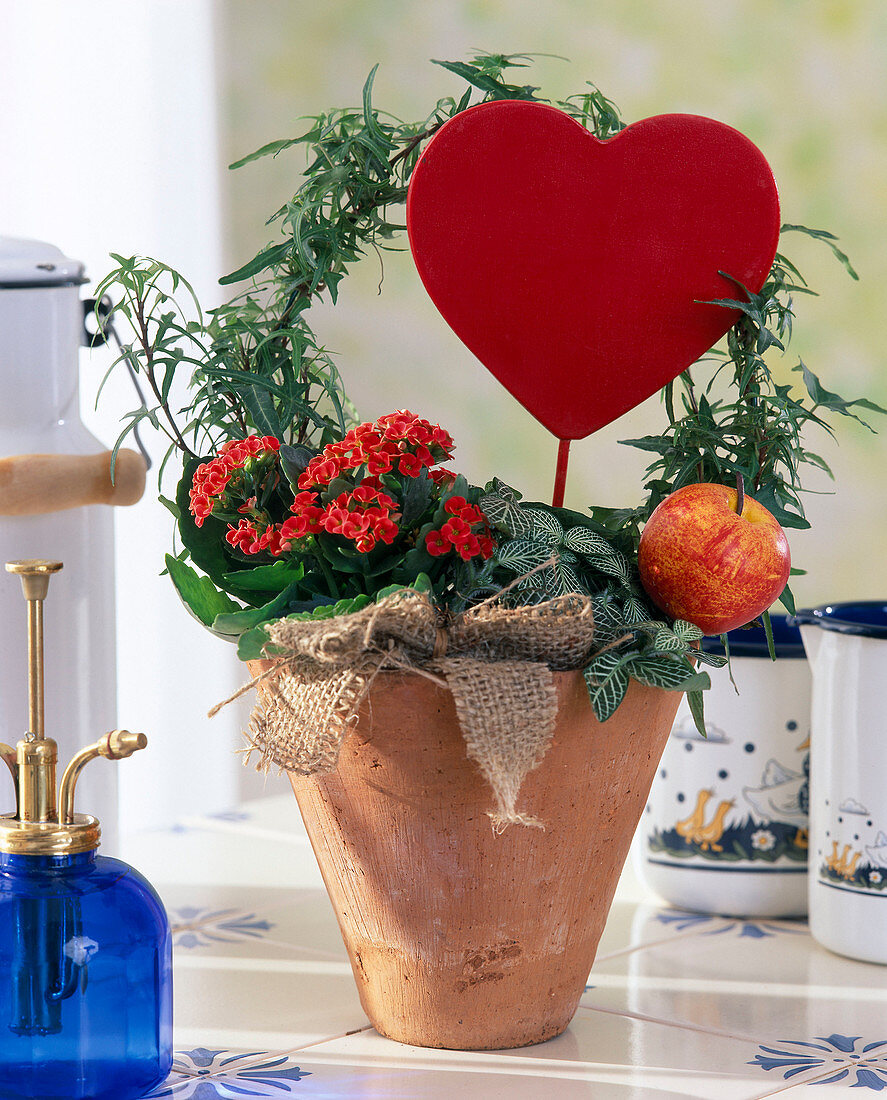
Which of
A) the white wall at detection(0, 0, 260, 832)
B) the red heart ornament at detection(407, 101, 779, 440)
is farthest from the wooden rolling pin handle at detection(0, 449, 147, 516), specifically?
the white wall at detection(0, 0, 260, 832)

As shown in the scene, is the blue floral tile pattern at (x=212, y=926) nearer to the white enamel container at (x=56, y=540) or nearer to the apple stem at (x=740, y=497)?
the white enamel container at (x=56, y=540)

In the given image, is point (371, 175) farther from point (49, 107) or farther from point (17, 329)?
point (49, 107)

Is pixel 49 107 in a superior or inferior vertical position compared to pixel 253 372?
superior

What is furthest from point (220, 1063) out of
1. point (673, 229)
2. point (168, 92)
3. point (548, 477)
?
point (168, 92)

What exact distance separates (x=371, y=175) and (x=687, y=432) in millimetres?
230

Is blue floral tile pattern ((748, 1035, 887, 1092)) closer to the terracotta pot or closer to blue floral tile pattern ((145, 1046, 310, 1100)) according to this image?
the terracotta pot

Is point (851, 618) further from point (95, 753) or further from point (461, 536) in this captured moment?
point (95, 753)

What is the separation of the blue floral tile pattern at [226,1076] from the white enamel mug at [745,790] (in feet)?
1.07

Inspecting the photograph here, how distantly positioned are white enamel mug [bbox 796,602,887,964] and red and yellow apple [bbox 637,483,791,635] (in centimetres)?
16

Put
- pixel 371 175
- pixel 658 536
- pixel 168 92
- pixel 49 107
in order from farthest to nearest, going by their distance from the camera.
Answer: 1. pixel 168 92
2. pixel 49 107
3. pixel 371 175
4. pixel 658 536

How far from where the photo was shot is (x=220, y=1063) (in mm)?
583

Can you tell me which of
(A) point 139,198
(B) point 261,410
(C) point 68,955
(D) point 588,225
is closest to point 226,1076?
(C) point 68,955

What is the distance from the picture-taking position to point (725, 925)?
2.64 feet

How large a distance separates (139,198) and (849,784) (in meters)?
1.04
